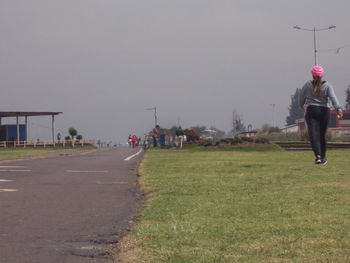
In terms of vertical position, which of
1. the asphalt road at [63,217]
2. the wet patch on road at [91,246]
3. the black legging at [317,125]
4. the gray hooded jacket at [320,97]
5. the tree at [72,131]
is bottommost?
the wet patch on road at [91,246]

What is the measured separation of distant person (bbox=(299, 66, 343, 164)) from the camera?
9.26m

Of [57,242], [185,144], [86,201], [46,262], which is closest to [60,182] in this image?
[86,201]

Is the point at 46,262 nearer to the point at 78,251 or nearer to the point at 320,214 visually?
the point at 78,251

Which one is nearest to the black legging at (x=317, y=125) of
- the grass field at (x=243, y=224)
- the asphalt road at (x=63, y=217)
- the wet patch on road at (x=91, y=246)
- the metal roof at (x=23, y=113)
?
the grass field at (x=243, y=224)

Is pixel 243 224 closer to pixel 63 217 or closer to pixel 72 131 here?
pixel 63 217

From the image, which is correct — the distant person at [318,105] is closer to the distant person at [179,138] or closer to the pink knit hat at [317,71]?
the pink knit hat at [317,71]

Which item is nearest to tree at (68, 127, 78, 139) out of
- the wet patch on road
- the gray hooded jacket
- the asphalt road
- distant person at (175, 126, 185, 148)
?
distant person at (175, 126, 185, 148)

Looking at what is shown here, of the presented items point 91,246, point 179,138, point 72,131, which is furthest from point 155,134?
point 91,246

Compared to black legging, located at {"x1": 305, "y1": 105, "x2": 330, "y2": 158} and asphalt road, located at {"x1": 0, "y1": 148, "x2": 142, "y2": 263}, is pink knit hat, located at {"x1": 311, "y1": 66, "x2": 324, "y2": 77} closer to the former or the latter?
black legging, located at {"x1": 305, "y1": 105, "x2": 330, "y2": 158}

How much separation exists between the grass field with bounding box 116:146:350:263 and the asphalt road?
1.14ft

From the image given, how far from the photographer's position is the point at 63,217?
30.5ft

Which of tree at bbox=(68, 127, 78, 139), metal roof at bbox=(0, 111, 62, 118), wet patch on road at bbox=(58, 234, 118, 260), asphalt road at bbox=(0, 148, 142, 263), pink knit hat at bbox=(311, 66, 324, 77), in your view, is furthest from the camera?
tree at bbox=(68, 127, 78, 139)

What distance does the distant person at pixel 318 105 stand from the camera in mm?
9258

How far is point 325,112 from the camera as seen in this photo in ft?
31.6
